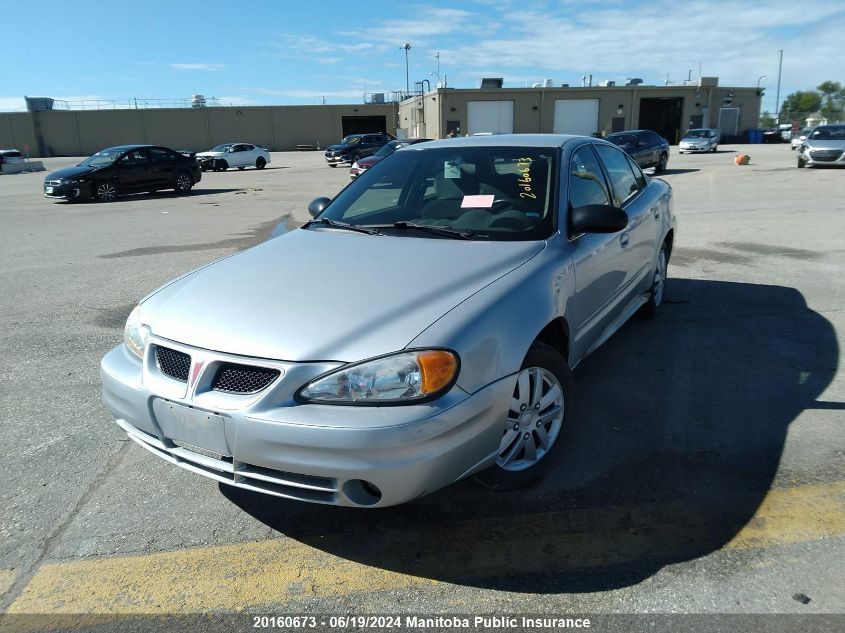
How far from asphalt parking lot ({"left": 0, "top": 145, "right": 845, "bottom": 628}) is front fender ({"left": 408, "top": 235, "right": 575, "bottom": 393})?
2.48ft

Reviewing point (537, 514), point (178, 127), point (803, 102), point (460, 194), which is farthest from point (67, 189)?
point (803, 102)

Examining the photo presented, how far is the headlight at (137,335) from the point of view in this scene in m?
2.93

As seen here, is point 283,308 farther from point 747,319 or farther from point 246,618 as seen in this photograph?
point 747,319

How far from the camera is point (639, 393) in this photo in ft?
13.9

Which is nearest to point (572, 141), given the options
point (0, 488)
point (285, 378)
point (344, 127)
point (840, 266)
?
point (285, 378)

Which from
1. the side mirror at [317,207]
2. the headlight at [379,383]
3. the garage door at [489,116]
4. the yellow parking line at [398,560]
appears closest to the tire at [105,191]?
the side mirror at [317,207]

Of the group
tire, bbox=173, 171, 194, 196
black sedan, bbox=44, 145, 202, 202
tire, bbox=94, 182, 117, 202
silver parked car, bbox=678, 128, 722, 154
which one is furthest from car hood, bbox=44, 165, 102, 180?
silver parked car, bbox=678, 128, 722, 154

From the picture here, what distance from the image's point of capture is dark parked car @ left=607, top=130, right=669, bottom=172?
847 inches

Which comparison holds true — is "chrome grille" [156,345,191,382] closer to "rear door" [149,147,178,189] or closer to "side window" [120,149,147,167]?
"side window" [120,149,147,167]

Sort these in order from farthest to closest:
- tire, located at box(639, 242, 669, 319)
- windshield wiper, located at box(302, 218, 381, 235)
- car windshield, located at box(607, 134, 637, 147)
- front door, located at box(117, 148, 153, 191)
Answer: car windshield, located at box(607, 134, 637, 147), front door, located at box(117, 148, 153, 191), tire, located at box(639, 242, 669, 319), windshield wiper, located at box(302, 218, 381, 235)

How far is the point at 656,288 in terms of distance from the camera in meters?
5.75

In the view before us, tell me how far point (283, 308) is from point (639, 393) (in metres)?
2.55

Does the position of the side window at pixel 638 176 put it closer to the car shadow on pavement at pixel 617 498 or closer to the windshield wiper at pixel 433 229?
the car shadow on pavement at pixel 617 498

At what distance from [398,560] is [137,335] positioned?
1.57 metres
